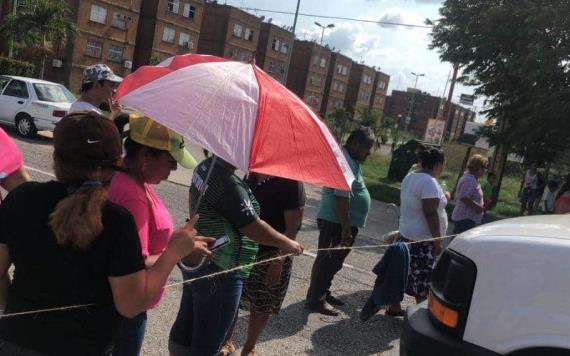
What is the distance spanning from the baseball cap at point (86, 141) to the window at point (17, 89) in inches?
542

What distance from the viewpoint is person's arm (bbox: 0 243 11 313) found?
1.82 metres

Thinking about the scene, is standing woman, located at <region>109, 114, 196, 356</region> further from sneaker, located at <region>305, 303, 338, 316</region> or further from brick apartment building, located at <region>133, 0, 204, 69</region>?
brick apartment building, located at <region>133, 0, 204, 69</region>

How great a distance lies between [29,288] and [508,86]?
577 inches

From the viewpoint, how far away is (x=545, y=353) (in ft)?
7.79

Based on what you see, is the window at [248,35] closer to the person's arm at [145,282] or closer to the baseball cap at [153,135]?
the baseball cap at [153,135]

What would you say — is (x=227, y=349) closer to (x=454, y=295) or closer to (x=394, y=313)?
(x=454, y=295)

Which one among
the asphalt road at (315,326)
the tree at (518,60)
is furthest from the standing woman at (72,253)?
the tree at (518,60)

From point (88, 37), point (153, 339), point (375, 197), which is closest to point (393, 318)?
point (153, 339)

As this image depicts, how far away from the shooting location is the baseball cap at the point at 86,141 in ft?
5.60

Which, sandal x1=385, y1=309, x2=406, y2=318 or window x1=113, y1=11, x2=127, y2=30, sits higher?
window x1=113, y1=11, x2=127, y2=30

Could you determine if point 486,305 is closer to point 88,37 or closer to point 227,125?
point 227,125

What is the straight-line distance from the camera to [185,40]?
167 ft

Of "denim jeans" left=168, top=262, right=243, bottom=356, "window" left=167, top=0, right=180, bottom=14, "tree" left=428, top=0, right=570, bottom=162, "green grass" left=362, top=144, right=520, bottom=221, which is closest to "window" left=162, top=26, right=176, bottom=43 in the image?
"window" left=167, top=0, right=180, bottom=14

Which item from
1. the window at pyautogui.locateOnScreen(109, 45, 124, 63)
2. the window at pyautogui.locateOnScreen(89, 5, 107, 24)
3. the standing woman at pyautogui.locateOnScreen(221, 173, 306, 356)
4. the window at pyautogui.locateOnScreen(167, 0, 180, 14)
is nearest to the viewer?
the standing woman at pyautogui.locateOnScreen(221, 173, 306, 356)
